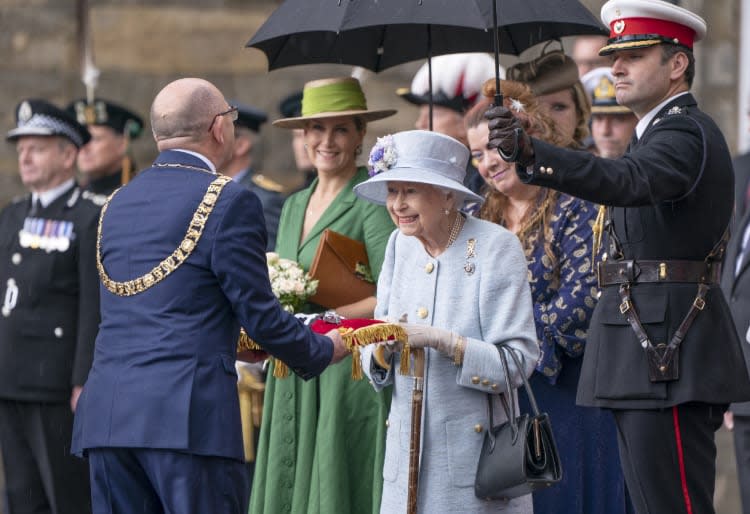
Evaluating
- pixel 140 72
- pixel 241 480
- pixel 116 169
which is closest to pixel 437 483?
pixel 241 480

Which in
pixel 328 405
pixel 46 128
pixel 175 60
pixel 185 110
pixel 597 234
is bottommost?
pixel 328 405

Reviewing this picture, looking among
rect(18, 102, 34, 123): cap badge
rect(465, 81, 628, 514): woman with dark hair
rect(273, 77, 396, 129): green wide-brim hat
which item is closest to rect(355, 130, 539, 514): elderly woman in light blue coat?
rect(465, 81, 628, 514): woman with dark hair

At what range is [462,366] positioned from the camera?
5.30 m

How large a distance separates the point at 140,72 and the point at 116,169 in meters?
1.24

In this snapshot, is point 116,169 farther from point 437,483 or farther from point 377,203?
point 437,483

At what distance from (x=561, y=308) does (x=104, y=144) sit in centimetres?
428

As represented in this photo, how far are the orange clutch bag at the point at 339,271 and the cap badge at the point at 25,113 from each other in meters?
2.24

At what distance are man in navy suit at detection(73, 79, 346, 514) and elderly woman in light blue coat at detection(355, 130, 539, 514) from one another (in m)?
0.50

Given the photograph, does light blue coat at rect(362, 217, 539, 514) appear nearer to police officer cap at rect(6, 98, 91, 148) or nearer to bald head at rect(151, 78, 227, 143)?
bald head at rect(151, 78, 227, 143)

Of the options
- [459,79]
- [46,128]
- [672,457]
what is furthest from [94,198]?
Answer: [672,457]

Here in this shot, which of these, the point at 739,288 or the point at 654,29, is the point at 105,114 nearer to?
the point at 739,288

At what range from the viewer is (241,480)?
5.14m

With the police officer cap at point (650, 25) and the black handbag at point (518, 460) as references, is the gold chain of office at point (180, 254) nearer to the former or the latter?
the black handbag at point (518, 460)

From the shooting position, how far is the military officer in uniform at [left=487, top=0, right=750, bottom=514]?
5.09m
